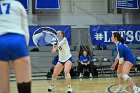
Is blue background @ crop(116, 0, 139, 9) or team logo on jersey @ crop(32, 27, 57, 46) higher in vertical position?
blue background @ crop(116, 0, 139, 9)

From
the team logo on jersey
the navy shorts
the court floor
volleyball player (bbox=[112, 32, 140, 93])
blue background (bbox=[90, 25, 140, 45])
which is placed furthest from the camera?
blue background (bbox=[90, 25, 140, 45])

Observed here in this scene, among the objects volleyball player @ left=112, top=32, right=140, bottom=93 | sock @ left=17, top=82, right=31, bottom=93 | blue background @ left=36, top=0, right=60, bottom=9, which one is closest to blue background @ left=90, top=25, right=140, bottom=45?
blue background @ left=36, top=0, right=60, bottom=9

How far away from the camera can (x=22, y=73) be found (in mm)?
2973

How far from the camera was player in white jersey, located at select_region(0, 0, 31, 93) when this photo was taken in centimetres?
294

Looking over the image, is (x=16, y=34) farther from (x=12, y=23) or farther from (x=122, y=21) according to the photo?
(x=122, y=21)

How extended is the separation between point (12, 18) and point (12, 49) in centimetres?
33

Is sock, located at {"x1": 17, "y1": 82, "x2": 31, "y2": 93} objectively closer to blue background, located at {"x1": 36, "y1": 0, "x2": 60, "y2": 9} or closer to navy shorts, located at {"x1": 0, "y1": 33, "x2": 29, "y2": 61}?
navy shorts, located at {"x1": 0, "y1": 33, "x2": 29, "y2": 61}

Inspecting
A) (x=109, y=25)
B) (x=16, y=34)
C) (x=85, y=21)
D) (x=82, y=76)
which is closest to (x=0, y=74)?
(x=16, y=34)

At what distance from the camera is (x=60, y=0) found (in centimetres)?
1884

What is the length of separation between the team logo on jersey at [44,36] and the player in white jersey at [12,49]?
44.8 feet

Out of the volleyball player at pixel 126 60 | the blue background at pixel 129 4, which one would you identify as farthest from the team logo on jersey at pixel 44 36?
the volleyball player at pixel 126 60

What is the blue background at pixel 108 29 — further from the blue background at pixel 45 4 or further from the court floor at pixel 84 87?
the court floor at pixel 84 87

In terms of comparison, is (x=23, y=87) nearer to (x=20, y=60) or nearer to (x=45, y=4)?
(x=20, y=60)

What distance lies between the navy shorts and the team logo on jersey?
13.7 metres
